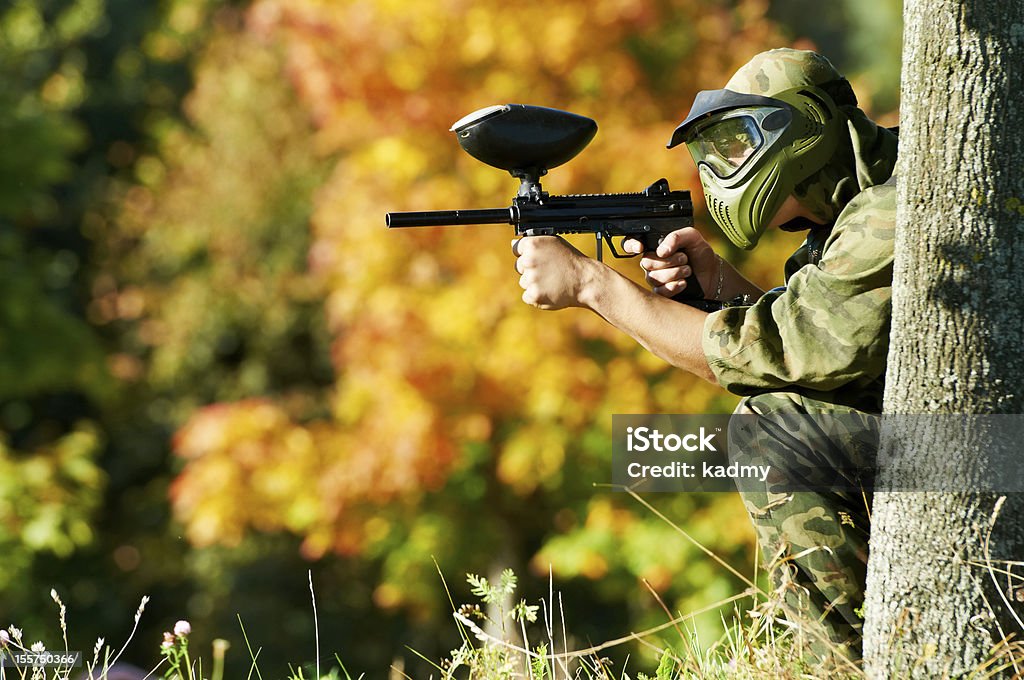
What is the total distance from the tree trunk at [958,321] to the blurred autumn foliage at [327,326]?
3.21m

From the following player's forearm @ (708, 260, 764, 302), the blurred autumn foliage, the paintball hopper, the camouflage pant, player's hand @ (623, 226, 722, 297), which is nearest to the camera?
the camouflage pant

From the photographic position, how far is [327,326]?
37.9 feet

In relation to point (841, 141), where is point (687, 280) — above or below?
below

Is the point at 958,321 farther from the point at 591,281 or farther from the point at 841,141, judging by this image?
the point at 591,281

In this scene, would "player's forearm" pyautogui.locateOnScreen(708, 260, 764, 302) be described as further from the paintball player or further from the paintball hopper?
the paintball hopper

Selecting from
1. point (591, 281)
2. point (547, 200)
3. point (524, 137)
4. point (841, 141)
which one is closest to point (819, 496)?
point (591, 281)

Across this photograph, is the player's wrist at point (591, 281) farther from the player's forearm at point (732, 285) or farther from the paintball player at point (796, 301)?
the player's forearm at point (732, 285)

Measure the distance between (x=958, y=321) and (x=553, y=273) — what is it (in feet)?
2.99

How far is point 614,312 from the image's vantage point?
2645 millimetres

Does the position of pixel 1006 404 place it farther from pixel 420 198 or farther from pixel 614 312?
pixel 420 198

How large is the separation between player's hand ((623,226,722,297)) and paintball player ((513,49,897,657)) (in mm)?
217

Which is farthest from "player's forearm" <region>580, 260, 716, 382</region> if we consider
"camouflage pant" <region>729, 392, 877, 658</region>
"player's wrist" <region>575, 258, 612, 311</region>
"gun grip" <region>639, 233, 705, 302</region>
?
"gun grip" <region>639, 233, 705, 302</region>

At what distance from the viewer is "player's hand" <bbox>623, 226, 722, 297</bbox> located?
2951 mm

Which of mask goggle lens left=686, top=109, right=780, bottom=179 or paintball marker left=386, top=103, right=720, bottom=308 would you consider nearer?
mask goggle lens left=686, top=109, right=780, bottom=179
